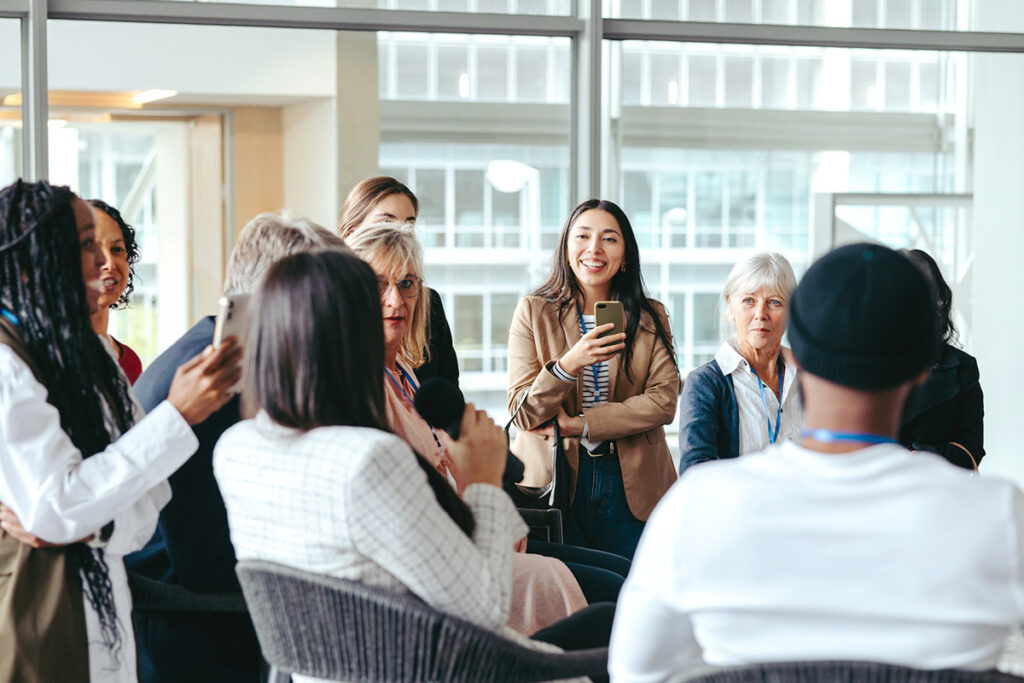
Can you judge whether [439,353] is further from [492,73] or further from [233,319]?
[492,73]

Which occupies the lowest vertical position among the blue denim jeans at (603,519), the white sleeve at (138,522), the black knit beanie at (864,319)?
the blue denim jeans at (603,519)

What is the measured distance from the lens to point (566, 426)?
3369mm

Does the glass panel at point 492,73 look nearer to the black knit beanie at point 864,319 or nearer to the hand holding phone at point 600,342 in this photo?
the hand holding phone at point 600,342

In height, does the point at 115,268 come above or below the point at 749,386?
above

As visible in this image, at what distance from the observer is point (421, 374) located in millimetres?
3453

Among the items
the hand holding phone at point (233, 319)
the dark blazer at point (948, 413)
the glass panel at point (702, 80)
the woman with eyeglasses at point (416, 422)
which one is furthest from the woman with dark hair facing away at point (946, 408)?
the hand holding phone at point (233, 319)

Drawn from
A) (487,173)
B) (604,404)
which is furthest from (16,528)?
(487,173)

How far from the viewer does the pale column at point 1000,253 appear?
495cm

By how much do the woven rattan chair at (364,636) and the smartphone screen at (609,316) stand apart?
1.61 metres

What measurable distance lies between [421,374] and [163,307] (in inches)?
71.6

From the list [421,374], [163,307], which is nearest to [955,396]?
[421,374]

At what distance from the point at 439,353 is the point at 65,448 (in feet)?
5.46

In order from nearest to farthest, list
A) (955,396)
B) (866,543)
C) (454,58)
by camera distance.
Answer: (866,543)
(955,396)
(454,58)

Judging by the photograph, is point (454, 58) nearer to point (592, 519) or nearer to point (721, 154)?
point (721, 154)
